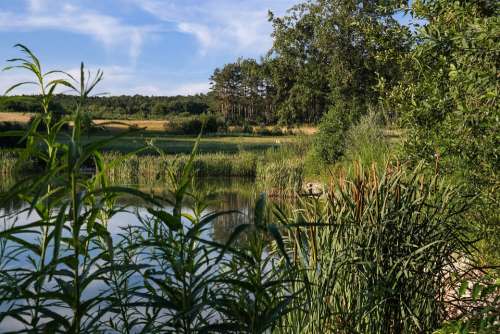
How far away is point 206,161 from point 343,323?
66.0 ft

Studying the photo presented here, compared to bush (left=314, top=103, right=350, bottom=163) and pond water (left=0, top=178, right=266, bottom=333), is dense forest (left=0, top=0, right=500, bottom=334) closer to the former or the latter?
pond water (left=0, top=178, right=266, bottom=333)

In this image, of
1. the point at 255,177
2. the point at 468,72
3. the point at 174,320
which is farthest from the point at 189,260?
the point at 255,177

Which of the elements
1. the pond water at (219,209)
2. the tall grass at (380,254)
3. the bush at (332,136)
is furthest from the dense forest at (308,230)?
the bush at (332,136)

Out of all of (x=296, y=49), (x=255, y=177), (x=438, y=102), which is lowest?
(x=255, y=177)

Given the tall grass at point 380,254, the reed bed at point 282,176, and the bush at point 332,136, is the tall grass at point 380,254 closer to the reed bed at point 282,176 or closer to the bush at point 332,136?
the reed bed at point 282,176

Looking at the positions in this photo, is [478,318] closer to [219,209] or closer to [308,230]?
[308,230]

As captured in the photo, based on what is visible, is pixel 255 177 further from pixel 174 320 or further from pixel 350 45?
pixel 174 320

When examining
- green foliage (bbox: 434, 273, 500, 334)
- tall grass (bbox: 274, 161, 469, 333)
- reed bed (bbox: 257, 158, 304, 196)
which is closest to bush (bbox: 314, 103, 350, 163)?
reed bed (bbox: 257, 158, 304, 196)

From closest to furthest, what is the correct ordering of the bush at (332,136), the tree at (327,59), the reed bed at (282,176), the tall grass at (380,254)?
the tall grass at (380,254), the reed bed at (282,176), the bush at (332,136), the tree at (327,59)

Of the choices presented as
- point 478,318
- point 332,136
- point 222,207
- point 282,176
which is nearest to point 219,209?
point 222,207

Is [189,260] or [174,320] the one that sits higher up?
[189,260]

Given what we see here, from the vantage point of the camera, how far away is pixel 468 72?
3158 mm

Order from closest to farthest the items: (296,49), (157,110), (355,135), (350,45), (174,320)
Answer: (174,320)
(355,135)
(350,45)
(296,49)
(157,110)

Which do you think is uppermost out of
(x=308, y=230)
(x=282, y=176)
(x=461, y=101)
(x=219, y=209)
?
(x=461, y=101)
